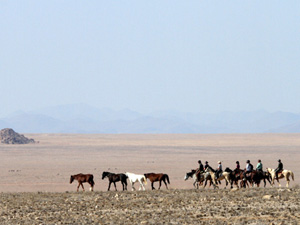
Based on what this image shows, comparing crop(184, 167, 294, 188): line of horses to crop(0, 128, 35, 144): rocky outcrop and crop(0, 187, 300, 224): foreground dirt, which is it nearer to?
crop(0, 187, 300, 224): foreground dirt

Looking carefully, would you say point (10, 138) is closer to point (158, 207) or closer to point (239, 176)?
point (239, 176)

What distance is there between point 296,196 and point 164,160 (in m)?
36.6

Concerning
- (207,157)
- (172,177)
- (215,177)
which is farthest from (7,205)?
(207,157)

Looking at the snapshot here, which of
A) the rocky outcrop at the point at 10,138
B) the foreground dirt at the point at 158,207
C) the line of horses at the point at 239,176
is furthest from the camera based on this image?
the rocky outcrop at the point at 10,138

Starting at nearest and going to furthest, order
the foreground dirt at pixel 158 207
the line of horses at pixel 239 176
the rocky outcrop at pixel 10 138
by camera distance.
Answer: the foreground dirt at pixel 158 207 → the line of horses at pixel 239 176 → the rocky outcrop at pixel 10 138

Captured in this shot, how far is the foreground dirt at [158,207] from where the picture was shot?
1838 cm

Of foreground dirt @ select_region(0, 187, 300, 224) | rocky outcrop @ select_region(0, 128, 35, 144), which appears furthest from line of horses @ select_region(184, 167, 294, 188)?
rocky outcrop @ select_region(0, 128, 35, 144)

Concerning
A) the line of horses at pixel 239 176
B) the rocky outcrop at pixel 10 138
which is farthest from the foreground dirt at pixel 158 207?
the rocky outcrop at pixel 10 138

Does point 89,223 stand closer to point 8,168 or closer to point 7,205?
point 7,205

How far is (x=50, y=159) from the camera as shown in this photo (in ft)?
201

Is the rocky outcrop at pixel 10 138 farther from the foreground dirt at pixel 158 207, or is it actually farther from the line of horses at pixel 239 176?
the foreground dirt at pixel 158 207

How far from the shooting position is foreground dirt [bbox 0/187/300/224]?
1838 cm

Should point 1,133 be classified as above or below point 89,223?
above

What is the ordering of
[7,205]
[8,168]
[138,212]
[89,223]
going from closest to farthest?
1. [89,223]
2. [138,212]
3. [7,205]
4. [8,168]
